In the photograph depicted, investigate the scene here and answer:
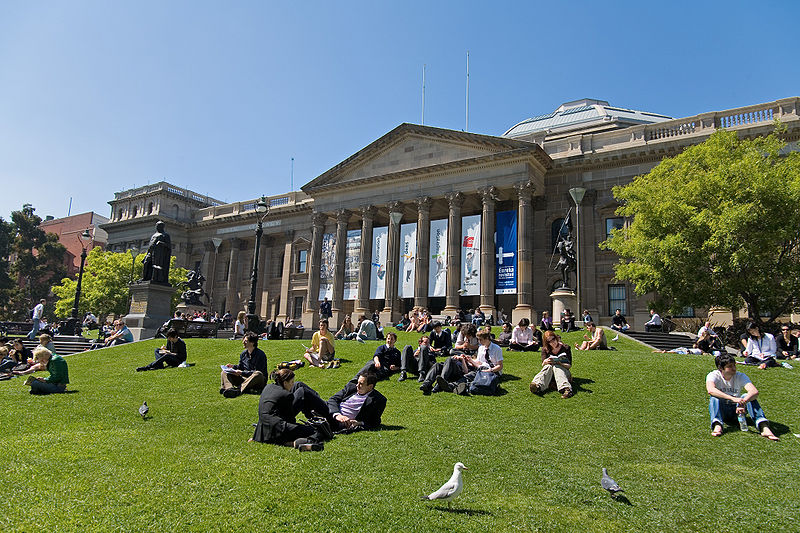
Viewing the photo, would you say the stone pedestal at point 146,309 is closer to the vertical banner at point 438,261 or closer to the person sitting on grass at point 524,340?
the person sitting on grass at point 524,340

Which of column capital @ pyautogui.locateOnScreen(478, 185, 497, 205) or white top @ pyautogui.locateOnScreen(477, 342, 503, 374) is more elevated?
column capital @ pyautogui.locateOnScreen(478, 185, 497, 205)

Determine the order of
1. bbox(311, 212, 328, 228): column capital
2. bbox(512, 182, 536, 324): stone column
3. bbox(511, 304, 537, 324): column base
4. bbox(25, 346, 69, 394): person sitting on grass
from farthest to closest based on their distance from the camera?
bbox(311, 212, 328, 228): column capital
bbox(512, 182, 536, 324): stone column
bbox(511, 304, 537, 324): column base
bbox(25, 346, 69, 394): person sitting on grass

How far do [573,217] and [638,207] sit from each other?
1080cm

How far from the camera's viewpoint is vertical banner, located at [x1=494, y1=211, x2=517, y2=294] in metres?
33.8

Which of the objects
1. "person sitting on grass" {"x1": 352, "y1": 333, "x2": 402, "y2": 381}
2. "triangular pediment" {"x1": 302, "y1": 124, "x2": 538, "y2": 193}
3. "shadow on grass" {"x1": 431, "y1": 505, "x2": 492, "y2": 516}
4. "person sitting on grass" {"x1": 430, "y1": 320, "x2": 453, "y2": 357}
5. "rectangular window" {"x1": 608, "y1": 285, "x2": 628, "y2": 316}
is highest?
"triangular pediment" {"x1": 302, "y1": 124, "x2": 538, "y2": 193}

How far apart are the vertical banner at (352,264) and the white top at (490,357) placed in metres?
28.0

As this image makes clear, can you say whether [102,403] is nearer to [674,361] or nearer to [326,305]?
[674,361]

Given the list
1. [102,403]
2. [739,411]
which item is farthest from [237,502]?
[739,411]

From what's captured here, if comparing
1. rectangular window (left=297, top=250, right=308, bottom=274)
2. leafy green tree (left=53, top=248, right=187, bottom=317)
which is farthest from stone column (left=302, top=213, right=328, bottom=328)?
leafy green tree (left=53, top=248, right=187, bottom=317)

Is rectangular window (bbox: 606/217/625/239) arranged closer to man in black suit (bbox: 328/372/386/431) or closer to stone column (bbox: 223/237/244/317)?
man in black suit (bbox: 328/372/386/431)

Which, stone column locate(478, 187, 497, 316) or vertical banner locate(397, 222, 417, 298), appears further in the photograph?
vertical banner locate(397, 222, 417, 298)

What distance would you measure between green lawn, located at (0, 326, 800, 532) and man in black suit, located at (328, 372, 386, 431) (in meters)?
0.32

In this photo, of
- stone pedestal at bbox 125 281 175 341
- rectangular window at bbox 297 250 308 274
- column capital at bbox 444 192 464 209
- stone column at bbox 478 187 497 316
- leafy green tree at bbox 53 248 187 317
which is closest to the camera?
stone pedestal at bbox 125 281 175 341

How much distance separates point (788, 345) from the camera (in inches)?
669
